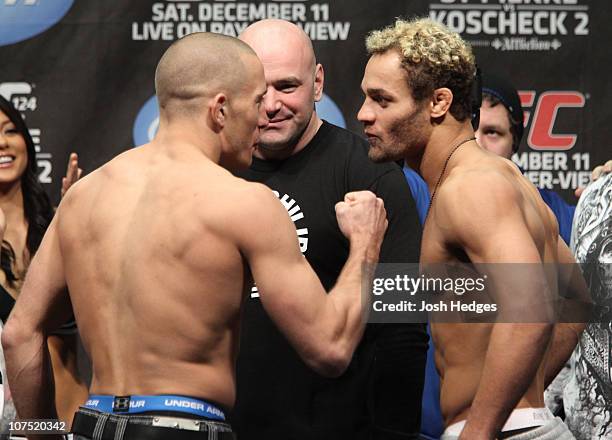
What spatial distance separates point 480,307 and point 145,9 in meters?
2.07

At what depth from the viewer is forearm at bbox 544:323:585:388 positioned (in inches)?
114

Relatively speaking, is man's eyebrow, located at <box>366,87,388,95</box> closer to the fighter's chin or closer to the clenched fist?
the fighter's chin

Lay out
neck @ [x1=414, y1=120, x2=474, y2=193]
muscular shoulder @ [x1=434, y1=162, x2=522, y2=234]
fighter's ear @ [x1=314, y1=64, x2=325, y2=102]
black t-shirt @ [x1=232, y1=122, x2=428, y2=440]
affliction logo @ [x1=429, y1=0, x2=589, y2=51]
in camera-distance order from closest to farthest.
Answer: muscular shoulder @ [x1=434, y1=162, x2=522, y2=234] < neck @ [x1=414, y1=120, x2=474, y2=193] < black t-shirt @ [x1=232, y1=122, x2=428, y2=440] < fighter's ear @ [x1=314, y1=64, x2=325, y2=102] < affliction logo @ [x1=429, y1=0, x2=589, y2=51]

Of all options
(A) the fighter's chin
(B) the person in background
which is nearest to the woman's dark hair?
(B) the person in background

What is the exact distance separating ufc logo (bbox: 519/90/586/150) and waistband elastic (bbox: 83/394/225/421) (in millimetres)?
2268

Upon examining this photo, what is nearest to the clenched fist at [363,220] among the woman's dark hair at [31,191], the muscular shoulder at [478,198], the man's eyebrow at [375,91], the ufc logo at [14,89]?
the muscular shoulder at [478,198]

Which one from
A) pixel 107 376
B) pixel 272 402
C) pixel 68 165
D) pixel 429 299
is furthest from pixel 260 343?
pixel 68 165

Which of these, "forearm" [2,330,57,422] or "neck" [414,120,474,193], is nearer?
"forearm" [2,330,57,422]

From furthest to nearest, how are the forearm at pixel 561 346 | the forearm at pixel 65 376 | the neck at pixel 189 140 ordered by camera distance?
1. the forearm at pixel 65 376
2. the forearm at pixel 561 346
3. the neck at pixel 189 140

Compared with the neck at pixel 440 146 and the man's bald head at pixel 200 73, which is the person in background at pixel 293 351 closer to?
the neck at pixel 440 146

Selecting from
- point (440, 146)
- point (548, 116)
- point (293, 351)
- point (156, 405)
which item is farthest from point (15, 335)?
point (548, 116)

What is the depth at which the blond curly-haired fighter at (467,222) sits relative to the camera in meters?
2.38

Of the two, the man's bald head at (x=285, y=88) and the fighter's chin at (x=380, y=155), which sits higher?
the man's bald head at (x=285, y=88)

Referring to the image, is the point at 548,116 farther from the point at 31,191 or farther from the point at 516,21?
the point at 31,191
